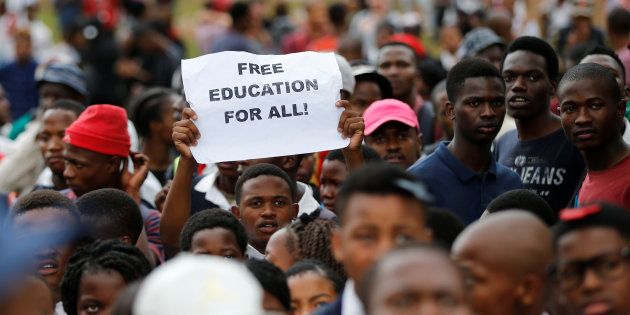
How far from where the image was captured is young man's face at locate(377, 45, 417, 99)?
37.1 ft

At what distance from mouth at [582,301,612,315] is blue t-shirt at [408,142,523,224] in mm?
2508

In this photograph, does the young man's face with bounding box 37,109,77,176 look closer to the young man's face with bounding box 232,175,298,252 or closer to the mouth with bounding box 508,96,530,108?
the young man's face with bounding box 232,175,298,252

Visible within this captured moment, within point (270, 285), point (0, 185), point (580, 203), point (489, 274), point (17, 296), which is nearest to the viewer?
point (17, 296)

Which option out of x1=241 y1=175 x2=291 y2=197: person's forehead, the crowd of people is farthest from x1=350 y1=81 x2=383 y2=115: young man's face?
x1=241 y1=175 x2=291 y2=197: person's forehead

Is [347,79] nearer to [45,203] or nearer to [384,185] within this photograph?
[45,203]

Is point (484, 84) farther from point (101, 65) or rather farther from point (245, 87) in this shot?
point (101, 65)

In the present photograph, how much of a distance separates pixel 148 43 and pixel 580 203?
40.8 feet

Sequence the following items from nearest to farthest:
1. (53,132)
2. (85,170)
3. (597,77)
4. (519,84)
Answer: (597,77) < (519,84) < (85,170) < (53,132)

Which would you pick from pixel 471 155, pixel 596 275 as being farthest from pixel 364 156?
pixel 596 275

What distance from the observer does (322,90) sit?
25.1 ft

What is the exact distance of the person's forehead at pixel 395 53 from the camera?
11.6 meters

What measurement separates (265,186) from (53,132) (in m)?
2.85

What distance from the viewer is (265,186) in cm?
766

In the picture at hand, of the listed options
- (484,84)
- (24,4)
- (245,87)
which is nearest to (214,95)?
(245,87)
